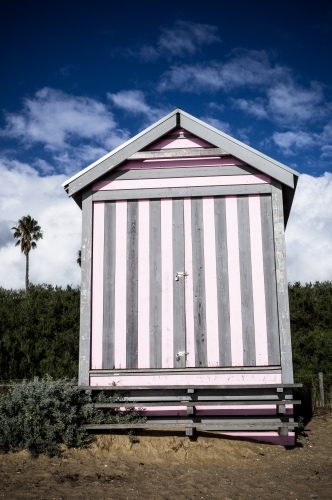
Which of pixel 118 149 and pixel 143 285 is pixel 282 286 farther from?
pixel 118 149

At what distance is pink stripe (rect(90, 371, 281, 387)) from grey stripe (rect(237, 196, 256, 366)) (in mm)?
277

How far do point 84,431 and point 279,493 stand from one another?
3.19 metres

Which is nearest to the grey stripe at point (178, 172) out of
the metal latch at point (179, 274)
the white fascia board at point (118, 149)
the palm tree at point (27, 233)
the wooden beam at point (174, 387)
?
the white fascia board at point (118, 149)

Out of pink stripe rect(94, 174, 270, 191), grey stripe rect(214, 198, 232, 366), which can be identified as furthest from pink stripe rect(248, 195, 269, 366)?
grey stripe rect(214, 198, 232, 366)

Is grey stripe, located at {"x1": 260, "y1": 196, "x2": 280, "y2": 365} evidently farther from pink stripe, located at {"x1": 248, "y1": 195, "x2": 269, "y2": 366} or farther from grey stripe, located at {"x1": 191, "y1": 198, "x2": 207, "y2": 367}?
grey stripe, located at {"x1": 191, "y1": 198, "x2": 207, "y2": 367}

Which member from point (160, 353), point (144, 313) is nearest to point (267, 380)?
point (160, 353)

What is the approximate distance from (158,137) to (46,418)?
5.43 metres

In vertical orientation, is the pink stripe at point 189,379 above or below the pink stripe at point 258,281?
below

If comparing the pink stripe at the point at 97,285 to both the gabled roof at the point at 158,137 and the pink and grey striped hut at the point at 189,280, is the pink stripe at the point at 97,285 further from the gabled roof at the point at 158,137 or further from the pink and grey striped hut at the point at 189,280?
Answer: the gabled roof at the point at 158,137

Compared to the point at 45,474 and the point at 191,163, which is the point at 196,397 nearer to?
the point at 45,474

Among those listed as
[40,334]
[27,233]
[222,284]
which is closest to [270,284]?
[222,284]

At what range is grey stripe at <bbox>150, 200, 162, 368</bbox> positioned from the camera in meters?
8.58

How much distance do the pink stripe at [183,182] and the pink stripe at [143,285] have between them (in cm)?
38

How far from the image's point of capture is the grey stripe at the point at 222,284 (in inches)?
333
